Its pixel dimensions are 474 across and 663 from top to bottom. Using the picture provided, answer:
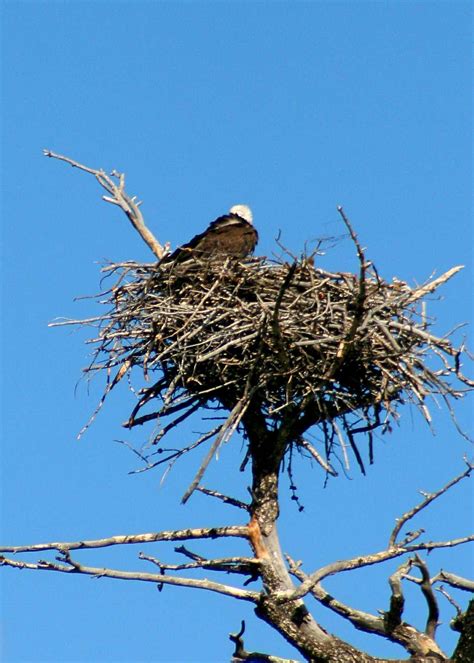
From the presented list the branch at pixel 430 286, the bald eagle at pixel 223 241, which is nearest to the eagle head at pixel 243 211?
the bald eagle at pixel 223 241

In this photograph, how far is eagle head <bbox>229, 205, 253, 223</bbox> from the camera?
1216 cm

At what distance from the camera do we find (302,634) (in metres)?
7.80

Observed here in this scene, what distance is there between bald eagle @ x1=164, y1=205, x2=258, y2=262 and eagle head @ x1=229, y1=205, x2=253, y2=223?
0.52 metres

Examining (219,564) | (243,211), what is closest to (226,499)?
(219,564)

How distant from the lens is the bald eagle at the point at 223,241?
9.88 metres

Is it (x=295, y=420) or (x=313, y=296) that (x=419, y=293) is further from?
(x=295, y=420)

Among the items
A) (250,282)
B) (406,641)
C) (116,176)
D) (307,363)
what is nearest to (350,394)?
(307,363)

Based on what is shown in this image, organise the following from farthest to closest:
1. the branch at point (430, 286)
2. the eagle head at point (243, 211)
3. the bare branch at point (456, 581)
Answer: the eagle head at point (243, 211), the branch at point (430, 286), the bare branch at point (456, 581)

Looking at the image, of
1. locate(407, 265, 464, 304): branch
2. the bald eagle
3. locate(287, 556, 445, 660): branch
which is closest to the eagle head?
the bald eagle

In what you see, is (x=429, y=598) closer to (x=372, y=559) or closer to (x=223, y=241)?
(x=372, y=559)

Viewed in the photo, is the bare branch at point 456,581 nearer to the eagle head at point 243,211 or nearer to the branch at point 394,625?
the branch at point 394,625

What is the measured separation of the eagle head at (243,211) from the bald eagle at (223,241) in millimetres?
522

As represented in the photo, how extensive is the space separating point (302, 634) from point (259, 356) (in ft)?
6.25

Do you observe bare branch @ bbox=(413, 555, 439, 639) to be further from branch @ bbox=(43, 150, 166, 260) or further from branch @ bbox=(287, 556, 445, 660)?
branch @ bbox=(43, 150, 166, 260)
